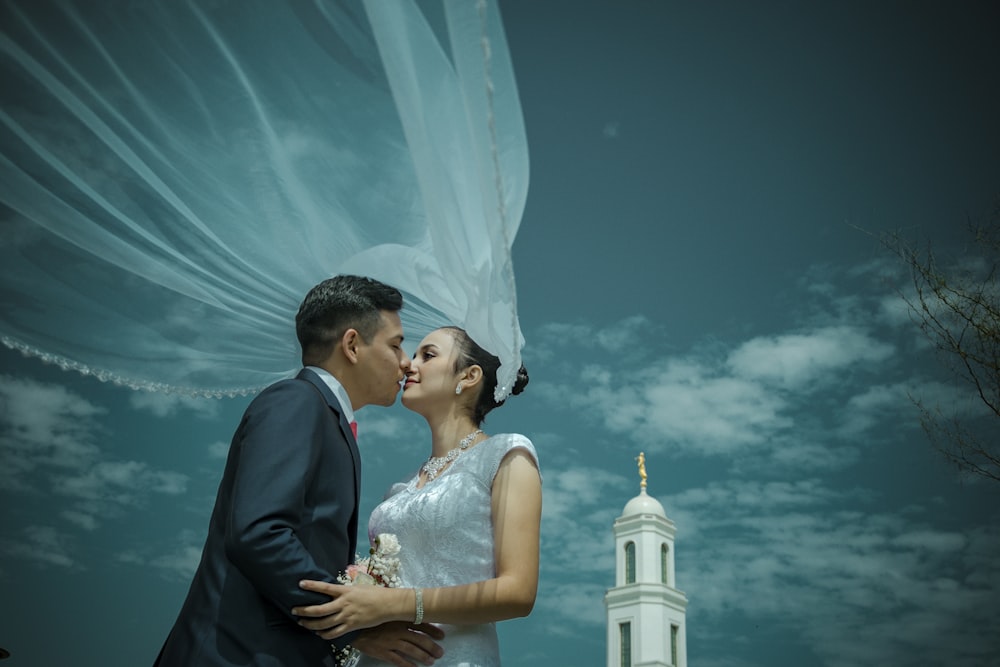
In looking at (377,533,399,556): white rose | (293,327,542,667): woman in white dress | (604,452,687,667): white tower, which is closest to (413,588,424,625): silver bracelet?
(293,327,542,667): woman in white dress

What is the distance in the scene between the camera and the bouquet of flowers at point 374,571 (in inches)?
91.2

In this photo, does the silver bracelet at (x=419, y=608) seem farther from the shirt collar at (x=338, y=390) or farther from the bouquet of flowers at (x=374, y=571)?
the shirt collar at (x=338, y=390)

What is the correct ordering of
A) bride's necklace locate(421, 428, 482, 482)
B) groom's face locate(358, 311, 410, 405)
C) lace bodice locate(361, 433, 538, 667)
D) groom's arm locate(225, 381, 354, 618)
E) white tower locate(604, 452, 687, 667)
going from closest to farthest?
groom's arm locate(225, 381, 354, 618)
groom's face locate(358, 311, 410, 405)
lace bodice locate(361, 433, 538, 667)
bride's necklace locate(421, 428, 482, 482)
white tower locate(604, 452, 687, 667)

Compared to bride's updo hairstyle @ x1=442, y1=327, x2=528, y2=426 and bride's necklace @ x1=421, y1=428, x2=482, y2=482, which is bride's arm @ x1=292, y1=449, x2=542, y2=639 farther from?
bride's updo hairstyle @ x1=442, y1=327, x2=528, y2=426

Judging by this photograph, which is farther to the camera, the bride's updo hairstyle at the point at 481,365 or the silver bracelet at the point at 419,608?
the bride's updo hairstyle at the point at 481,365

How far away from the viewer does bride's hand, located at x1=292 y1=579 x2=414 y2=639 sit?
6.98ft

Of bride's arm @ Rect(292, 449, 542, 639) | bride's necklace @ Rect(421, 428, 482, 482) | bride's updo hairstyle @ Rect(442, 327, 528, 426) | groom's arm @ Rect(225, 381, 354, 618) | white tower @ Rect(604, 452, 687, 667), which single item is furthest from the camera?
white tower @ Rect(604, 452, 687, 667)

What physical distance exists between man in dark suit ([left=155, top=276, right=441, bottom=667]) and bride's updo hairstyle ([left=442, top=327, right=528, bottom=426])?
628 millimetres

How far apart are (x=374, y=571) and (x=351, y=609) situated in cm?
21

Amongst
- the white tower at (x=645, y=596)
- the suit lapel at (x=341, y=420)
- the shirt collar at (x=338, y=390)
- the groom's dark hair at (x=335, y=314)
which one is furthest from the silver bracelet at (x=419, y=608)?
the white tower at (x=645, y=596)

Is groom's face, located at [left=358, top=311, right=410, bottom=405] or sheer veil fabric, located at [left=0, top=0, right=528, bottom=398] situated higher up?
sheer veil fabric, located at [left=0, top=0, right=528, bottom=398]

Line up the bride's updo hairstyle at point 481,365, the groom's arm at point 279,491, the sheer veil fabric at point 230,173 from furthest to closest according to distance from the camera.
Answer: the bride's updo hairstyle at point 481,365, the sheer veil fabric at point 230,173, the groom's arm at point 279,491

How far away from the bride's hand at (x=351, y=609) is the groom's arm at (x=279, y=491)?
0.08 ft

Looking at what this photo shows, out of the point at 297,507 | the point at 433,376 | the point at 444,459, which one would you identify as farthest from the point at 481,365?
the point at 297,507
